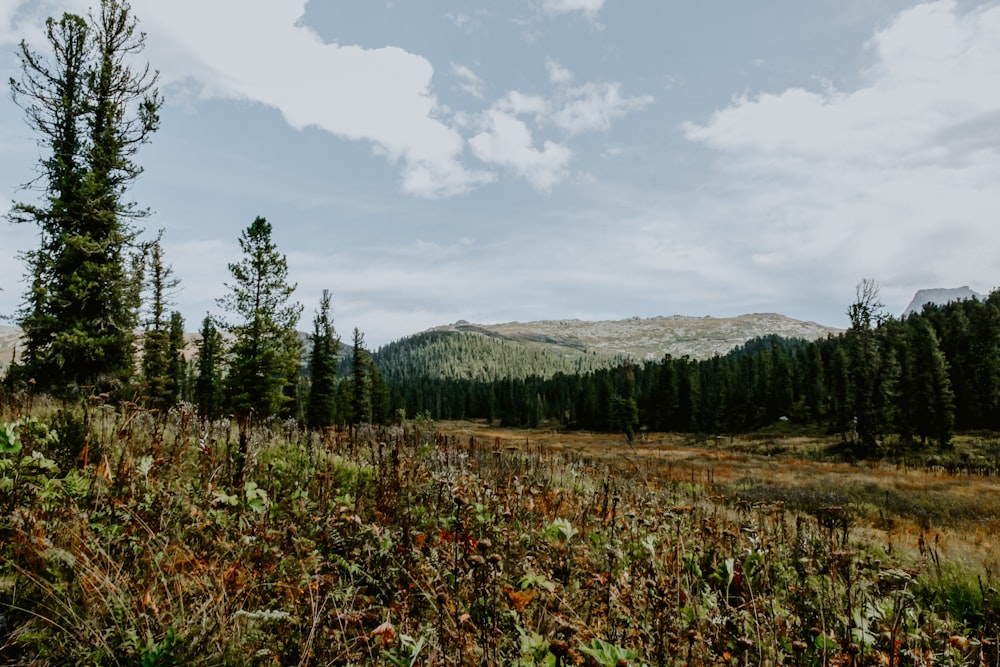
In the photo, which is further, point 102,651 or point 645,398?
point 645,398

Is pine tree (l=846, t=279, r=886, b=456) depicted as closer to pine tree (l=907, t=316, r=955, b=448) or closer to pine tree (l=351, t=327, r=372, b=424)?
pine tree (l=907, t=316, r=955, b=448)

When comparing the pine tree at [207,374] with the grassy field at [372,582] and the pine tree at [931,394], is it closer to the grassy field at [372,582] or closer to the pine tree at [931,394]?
the grassy field at [372,582]

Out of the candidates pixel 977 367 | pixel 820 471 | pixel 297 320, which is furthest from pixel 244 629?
pixel 977 367

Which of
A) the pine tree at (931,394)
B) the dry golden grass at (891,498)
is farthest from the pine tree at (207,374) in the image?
the pine tree at (931,394)

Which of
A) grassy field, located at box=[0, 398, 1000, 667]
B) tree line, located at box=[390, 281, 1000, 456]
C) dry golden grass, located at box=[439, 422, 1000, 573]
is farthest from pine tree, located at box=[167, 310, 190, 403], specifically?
tree line, located at box=[390, 281, 1000, 456]

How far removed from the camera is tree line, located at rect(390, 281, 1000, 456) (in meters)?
50.8

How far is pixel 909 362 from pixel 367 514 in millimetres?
74997

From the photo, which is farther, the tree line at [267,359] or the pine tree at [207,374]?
the pine tree at [207,374]

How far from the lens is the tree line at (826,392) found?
50.8 meters

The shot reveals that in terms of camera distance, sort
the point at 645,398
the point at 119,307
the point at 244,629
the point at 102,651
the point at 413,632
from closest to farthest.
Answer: the point at 102,651, the point at 244,629, the point at 413,632, the point at 119,307, the point at 645,398

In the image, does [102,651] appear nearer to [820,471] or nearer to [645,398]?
[820,471]

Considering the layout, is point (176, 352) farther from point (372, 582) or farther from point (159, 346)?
point (372, 582)

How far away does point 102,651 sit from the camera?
2.10m

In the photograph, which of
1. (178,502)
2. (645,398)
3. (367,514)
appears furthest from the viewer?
(645,398)
